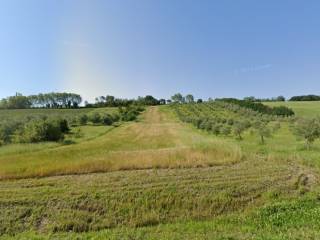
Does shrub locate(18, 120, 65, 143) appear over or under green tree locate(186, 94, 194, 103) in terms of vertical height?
under

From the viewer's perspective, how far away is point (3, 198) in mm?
14258

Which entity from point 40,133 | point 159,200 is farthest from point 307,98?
point 159,200

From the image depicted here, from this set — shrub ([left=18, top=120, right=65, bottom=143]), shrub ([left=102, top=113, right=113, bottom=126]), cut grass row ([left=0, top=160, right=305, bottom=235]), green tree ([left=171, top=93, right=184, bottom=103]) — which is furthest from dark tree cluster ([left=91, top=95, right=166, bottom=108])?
cut grass row ([left=0, top=160, right=305, bottom=235])

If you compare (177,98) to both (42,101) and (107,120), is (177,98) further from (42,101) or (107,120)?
(107,120)

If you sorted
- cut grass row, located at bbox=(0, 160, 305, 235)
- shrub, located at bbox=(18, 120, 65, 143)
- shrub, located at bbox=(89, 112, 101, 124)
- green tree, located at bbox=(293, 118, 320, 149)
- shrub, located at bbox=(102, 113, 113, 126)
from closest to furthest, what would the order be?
cut grass row, located at bbox=(0, 160, 305, 235) < green tree, located at bbox=(293, 118, 320, 149) < shrub, located at bbox=(18, 120, 65, 143) < shrub, located at bbox=(102, 113, 113, 126) < shrub, located at bbox=(89, 112, 101, 124)

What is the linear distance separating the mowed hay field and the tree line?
11934cm

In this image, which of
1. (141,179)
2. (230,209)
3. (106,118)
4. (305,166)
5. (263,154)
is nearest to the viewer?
(230,209)

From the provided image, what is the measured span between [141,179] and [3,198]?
6767 mm

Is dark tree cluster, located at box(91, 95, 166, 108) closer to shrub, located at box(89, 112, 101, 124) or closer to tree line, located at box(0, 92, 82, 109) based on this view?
tree line, located at box(0, 92, 82, 109)

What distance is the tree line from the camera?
5039 inches

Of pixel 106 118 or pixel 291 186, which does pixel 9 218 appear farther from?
pixel 106 118

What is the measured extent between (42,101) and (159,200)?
139740 mm

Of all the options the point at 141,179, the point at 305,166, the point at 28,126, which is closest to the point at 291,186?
the point at 305,166

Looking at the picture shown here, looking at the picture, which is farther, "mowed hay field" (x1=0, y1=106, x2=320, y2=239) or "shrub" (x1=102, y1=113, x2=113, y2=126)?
"shrub" (x1=102, y1=113, x2=113, y2=126)
